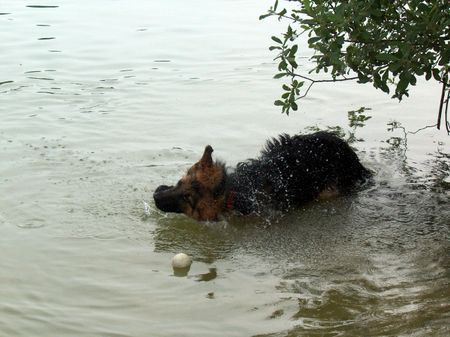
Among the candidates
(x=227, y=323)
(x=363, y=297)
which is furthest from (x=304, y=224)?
(x=227, y=323)

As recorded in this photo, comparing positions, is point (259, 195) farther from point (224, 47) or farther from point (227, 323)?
point (224, 47)

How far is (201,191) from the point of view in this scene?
877 centimetres

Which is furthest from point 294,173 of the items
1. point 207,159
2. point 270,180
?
point 207,159

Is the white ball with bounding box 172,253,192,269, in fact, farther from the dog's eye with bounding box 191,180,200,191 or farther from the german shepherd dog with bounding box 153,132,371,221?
the dog's eye with bounding box 191,180,200,191

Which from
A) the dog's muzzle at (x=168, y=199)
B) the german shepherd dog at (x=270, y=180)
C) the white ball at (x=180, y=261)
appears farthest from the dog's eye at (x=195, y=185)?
the white ball at (x=180, y=261)

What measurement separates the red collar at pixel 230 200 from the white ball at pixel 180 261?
1.50 m

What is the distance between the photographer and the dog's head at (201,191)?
8.65m

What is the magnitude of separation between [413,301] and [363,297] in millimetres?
447

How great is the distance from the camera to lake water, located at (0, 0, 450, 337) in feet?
20.7

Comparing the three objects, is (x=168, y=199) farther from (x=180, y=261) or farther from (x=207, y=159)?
(x=180, y=261)

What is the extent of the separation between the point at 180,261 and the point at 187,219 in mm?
1536

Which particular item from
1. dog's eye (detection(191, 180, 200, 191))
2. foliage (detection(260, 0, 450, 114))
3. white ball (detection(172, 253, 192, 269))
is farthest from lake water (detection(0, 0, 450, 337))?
foliage (detection(260, 0, 450, 114))

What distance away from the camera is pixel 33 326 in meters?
6.14

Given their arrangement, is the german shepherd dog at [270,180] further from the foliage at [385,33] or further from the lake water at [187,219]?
the foliage at [385,33]
